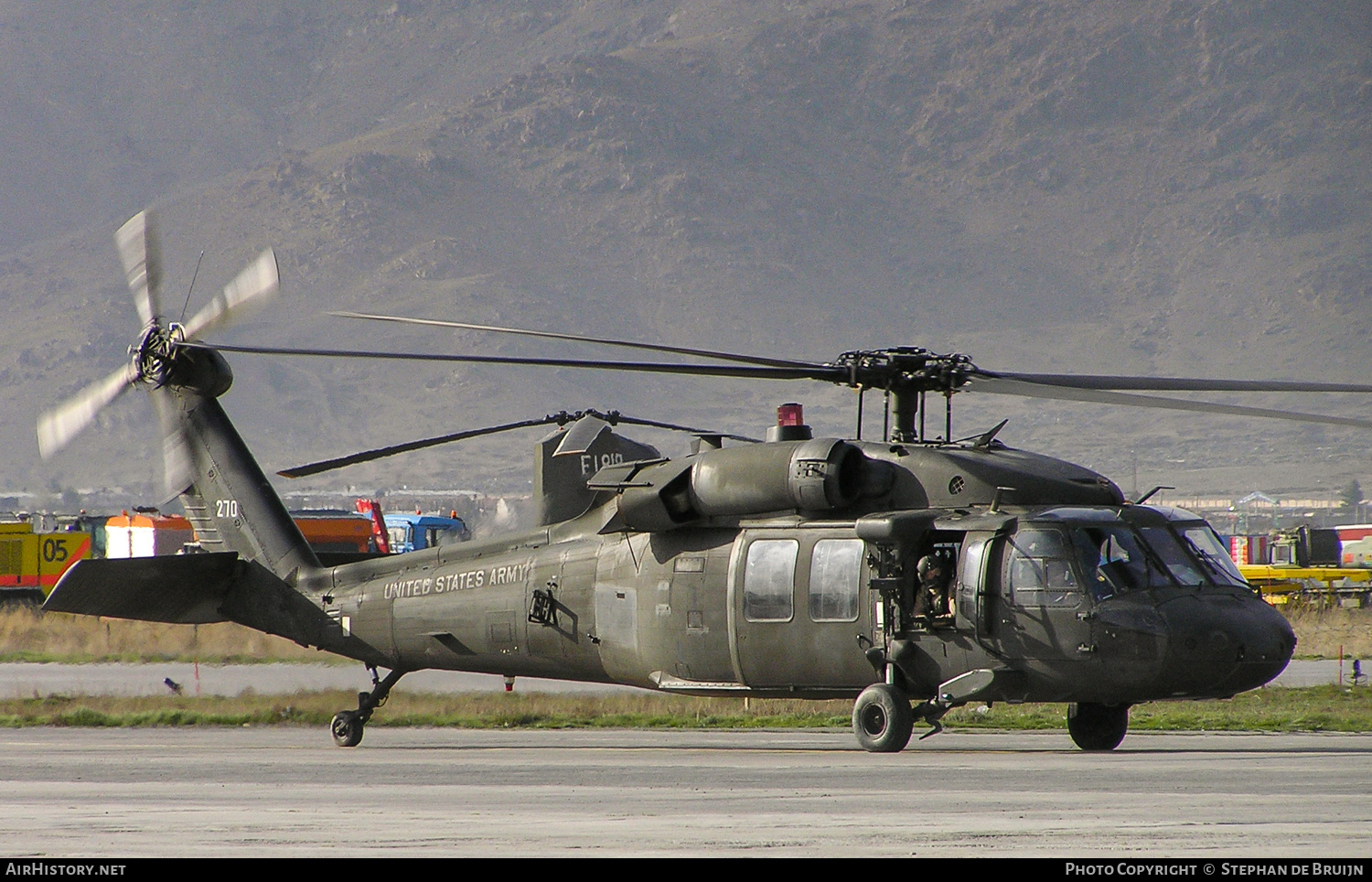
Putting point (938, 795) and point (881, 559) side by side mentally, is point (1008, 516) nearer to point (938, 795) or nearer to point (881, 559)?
point (881, 559)

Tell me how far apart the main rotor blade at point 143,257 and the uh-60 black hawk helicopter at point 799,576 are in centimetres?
3

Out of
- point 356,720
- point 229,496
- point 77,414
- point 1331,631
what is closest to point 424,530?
point 1331,631

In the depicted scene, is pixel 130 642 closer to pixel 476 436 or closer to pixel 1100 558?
pixel 476 436

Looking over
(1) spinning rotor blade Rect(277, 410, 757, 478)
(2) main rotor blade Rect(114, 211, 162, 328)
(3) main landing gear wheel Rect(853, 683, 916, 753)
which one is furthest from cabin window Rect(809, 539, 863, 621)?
(2) main rotor blade Rect(114, 211, 162, 328)

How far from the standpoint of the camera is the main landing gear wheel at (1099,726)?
60.1 feet

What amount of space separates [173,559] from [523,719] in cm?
482

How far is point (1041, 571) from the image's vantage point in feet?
55.5

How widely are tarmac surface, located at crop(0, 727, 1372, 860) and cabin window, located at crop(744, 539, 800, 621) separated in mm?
1422

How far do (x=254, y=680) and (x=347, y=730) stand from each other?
11.0m

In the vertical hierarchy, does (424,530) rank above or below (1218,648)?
above

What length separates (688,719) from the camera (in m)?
23.7

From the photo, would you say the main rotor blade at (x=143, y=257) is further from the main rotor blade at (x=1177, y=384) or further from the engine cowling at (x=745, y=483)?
the main rotor blade at (x=1177, y=384)
